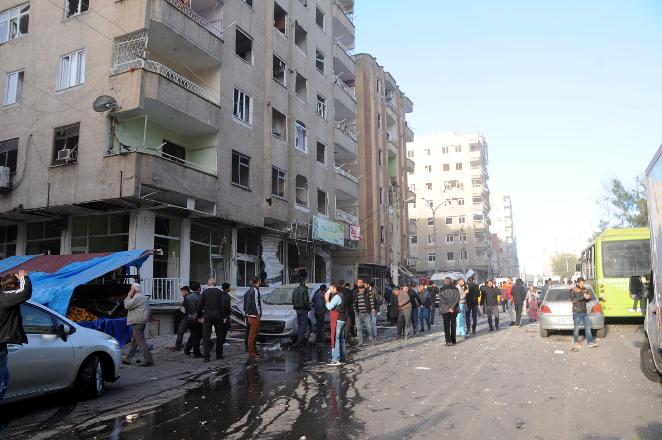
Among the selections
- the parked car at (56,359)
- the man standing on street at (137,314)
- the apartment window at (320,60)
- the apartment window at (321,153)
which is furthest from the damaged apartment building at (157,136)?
the parked car at (56,359)

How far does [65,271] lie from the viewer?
1431 centimetres

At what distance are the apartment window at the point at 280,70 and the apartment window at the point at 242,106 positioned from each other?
3615 millimetres

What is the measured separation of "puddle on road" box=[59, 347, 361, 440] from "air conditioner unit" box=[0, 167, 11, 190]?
1518cm

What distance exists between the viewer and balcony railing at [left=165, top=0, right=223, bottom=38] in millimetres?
19170

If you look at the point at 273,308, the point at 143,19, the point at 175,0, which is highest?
the point at 175,0

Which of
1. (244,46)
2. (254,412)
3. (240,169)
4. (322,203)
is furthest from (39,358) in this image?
(322,203)

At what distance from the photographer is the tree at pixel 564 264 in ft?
348

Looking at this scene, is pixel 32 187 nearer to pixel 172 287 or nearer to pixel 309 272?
pixel 172 287

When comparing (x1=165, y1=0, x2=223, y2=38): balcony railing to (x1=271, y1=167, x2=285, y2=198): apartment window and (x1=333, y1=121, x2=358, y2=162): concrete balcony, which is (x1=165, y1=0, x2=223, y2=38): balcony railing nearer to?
(x1=271, y1=167, x2=285, y2=198): apartment window

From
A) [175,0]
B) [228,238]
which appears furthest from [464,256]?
[175,0]

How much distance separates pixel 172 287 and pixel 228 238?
427 cm

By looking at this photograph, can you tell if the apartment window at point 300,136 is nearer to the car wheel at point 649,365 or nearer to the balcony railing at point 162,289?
the balcony railing at point 162,289

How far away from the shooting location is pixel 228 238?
881 inches

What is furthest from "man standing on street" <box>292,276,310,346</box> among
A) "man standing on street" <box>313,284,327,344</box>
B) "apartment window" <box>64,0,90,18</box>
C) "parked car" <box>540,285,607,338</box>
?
"apartment window" <box>64,0,90,18</box>
